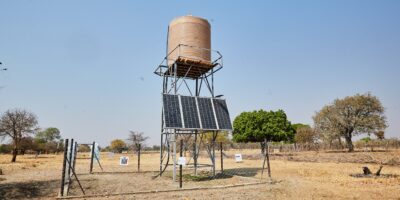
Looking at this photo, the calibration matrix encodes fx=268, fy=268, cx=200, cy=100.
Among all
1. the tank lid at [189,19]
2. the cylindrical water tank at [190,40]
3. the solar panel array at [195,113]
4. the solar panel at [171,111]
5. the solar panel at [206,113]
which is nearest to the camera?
the solar panel at [171,111]

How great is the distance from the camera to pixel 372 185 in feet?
47.0

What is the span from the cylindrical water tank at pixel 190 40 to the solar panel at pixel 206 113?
272cm

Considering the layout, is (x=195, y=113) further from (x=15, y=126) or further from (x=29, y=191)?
(x=15, y=126)

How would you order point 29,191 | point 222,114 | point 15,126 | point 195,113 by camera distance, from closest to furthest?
point 29,191 → point 195,113 → point 222,114 → point 15,126

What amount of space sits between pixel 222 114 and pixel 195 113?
6.96 ft

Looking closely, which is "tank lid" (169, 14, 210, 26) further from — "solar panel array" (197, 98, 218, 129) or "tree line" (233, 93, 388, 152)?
"tree line" (233, 93, 388, 152)

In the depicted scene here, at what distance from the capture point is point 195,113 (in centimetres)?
1684

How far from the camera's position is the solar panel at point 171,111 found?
15.5 meters

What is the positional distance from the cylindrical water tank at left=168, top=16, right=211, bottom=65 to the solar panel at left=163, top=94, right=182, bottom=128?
298 cm

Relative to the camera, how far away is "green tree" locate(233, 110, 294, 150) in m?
54.8

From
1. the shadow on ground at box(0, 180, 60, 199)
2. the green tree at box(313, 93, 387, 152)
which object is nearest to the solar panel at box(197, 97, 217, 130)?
the shadow on ground at box(0, 180, 60, 199)

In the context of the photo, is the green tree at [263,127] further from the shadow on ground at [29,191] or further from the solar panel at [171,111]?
the shadow on ground at [29,191]

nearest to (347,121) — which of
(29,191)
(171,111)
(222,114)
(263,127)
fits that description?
(263,127)

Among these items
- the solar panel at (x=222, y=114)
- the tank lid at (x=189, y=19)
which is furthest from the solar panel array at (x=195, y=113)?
the tank lid at (x=189, y=19)
